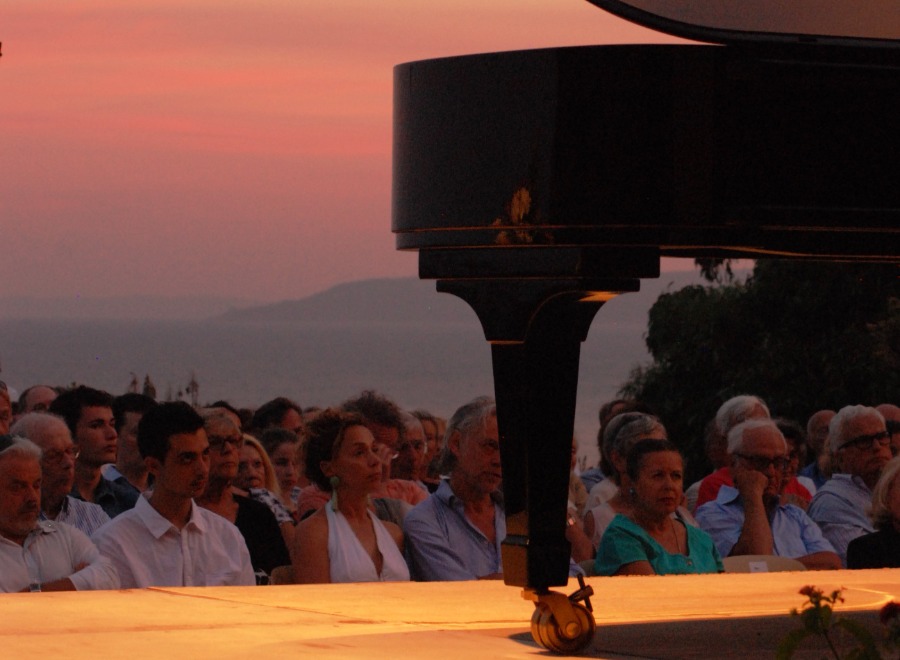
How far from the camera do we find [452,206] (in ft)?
13.2

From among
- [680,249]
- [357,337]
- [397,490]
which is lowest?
[357,337]

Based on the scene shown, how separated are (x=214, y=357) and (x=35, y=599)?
87.0 m

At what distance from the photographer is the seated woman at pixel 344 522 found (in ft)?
18.4

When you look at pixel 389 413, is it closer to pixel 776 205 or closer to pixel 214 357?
pixel 776 205

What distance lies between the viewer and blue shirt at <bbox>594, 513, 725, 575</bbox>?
5863 mm

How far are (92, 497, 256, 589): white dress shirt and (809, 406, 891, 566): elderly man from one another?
9.25 feet

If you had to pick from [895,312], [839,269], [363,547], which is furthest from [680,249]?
[839,269]

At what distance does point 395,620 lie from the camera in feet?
15.3

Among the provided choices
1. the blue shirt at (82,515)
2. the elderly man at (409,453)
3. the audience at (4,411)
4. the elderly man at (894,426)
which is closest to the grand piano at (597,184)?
the blue shirt at (82,515)

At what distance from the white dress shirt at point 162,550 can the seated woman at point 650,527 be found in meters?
1.27

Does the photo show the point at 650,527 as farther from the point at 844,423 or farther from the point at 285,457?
the point at 285,457

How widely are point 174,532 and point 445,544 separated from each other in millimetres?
931

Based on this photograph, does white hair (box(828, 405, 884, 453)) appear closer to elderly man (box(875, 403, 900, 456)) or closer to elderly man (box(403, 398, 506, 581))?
elderly man (box(875, 403, 900, 456))

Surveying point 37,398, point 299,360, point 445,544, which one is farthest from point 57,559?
point 299,360
